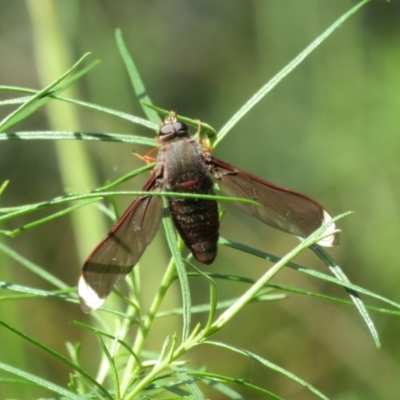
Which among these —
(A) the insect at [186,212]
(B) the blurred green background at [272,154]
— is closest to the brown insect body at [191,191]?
(A) the insect at [186,212]

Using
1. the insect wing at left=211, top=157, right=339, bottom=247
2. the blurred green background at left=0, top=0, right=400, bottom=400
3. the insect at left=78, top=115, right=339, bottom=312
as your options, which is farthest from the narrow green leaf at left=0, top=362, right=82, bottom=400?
the blurred green background at left=0, top=0, right=400, bottom=400

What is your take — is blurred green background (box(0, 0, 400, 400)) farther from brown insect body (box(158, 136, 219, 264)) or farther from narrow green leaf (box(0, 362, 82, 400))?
narrow green leaf (box(0, 362, 82, 400))

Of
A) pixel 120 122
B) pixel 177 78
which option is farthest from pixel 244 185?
pixel 177 78

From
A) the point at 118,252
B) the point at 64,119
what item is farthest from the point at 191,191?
the point at 64,119

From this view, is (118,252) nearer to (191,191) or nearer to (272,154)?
(191,191)

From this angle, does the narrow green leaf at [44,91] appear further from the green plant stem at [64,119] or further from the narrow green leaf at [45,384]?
the green plant stem at [64,119]

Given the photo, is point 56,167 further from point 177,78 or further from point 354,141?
point 354,141

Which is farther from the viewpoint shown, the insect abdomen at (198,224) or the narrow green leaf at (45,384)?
the insect abdomen at (198,224)
